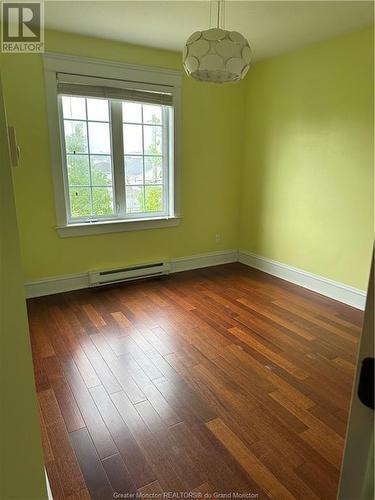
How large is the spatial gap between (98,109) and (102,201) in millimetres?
938

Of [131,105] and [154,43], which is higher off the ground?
[154,43]

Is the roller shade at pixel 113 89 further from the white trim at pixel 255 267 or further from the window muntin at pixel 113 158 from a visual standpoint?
the white trim at pixel 255 267

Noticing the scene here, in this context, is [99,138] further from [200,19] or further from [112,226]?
[200,19]

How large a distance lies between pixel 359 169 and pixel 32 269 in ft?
10.8

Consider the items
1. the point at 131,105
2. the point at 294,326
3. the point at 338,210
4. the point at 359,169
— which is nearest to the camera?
the point at 294,326

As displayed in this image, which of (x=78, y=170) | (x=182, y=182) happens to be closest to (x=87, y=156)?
(x=78, y=170)

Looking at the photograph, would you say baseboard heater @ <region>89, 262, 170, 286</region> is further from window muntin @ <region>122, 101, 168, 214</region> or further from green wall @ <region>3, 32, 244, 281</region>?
window muntin @ <region>122, 101, 168, 214</region>

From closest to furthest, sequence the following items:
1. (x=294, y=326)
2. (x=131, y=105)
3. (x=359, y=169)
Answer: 1. (x=294, y=326)
2. (x=359, y=169)
3. (x=131, y=105)

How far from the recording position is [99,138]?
11.2 ft

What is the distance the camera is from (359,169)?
9.95 feet

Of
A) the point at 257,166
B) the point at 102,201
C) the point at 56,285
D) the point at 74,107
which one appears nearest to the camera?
the point at 74,107

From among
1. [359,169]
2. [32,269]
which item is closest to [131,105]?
[32,269]

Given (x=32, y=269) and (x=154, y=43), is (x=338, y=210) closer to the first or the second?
(x=154, y=43)

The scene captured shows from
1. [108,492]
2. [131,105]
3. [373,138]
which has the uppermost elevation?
[131,105]
